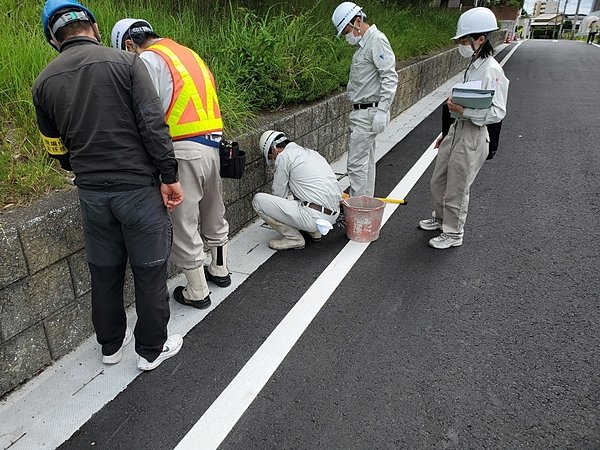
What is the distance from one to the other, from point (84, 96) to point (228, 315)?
5.51 ft

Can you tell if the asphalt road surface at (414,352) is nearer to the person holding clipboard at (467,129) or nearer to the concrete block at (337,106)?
the person holding clipboard at (467,129)

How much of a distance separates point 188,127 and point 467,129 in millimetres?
2259

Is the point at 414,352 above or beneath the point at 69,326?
beneath

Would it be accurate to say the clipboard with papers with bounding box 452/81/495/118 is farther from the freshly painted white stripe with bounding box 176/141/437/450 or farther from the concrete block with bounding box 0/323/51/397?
the concrete block with bounding box 0/323/51/397

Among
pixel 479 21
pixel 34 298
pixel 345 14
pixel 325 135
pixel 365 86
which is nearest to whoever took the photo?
pixel 34 298

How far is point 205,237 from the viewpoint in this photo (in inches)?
134

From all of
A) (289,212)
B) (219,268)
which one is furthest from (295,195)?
(219,268)

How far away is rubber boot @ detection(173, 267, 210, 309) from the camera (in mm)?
3148

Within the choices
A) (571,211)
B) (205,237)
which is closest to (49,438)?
(205,237)

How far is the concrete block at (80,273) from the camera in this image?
271 cm

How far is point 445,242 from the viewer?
415 centimetres

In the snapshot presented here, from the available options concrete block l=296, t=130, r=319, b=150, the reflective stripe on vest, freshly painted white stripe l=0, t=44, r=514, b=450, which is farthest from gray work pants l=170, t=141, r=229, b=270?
concrete block l=296, t=130, r=319, b=150

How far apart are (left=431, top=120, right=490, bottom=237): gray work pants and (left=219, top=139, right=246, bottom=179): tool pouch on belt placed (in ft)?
Answer: 6.04

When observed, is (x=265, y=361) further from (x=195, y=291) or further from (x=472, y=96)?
(x=472, y=96)
